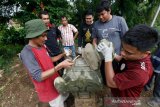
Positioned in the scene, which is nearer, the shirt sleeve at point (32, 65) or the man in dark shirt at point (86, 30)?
the shirt sleeve at point (32, 65)

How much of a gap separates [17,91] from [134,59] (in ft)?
11.2

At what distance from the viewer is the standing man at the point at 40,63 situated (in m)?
2.03

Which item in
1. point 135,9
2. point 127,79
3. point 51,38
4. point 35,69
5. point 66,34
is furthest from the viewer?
point 135,9

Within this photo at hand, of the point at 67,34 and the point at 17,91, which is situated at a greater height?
the point at 67,34

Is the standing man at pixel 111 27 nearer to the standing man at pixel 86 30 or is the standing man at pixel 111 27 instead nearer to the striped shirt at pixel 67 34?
the standing man at pixel 86 30

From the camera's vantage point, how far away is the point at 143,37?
163 centimetres

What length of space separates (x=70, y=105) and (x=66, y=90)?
0.52m

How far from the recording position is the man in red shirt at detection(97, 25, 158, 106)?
1.65 metres

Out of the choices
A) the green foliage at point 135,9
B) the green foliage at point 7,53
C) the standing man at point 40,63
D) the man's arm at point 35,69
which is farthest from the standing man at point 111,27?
the green foliage at point 7,53

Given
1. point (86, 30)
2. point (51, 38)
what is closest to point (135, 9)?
point (86, 30)

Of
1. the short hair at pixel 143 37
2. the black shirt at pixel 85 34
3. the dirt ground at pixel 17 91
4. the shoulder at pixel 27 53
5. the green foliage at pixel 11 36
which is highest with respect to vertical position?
the short hair at pixel 143 37

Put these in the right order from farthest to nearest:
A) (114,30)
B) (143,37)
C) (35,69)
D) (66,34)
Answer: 1. (66,34)
2. (114,30)
3. (35,69)
4. (143,37)

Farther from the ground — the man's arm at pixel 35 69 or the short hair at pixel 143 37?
the short hair at pixel 143 37

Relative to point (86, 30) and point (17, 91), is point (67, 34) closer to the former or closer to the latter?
point (86, 30)
